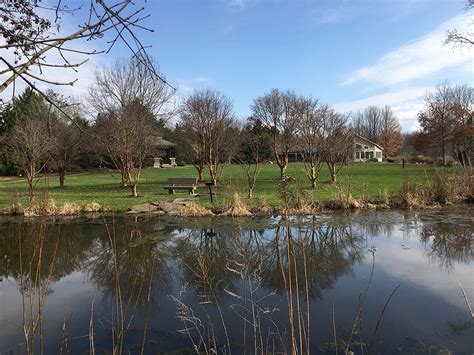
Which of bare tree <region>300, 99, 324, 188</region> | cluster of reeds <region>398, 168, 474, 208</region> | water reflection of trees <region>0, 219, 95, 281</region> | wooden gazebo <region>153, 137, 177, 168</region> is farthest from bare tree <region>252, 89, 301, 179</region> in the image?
wooden gazebo <region>153, 137, 177, 168</region>

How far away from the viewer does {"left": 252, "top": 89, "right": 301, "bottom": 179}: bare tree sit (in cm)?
2414

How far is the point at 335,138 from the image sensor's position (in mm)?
21500

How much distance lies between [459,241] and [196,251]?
7231mm

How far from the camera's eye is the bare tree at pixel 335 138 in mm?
21484

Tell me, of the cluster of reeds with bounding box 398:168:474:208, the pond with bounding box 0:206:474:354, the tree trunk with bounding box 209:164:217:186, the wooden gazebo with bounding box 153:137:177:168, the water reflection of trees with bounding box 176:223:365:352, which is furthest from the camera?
the wooden gazebo with bounding box 153:137:177:168

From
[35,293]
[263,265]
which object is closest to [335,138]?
[263,265]

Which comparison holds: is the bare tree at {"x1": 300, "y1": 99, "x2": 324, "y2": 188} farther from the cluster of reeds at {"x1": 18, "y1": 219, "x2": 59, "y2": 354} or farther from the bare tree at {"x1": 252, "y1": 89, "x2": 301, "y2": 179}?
the cluster of reeds at {"x1": 18, "y1": 219, "x2": 59, "y2": 354}

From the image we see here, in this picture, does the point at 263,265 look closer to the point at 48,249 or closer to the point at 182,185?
the point at 48,249

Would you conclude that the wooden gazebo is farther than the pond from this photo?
Yes

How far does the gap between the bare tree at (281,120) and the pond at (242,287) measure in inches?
433

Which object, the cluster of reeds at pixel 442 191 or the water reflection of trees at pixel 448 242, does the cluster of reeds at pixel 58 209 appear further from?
the cluster of reeds at pixel 442 191

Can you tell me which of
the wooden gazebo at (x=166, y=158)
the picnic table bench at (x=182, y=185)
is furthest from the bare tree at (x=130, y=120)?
the wooden gazebo at (x=166, y=158)

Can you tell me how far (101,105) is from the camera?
2627cm

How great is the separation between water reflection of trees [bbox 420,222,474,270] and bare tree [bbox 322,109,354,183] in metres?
9.55
